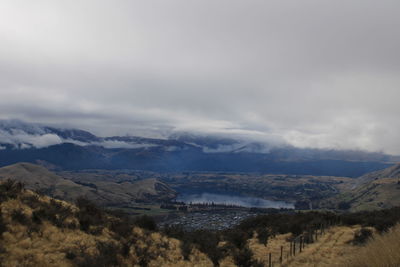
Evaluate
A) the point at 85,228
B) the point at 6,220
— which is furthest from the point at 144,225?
the point at 6,220

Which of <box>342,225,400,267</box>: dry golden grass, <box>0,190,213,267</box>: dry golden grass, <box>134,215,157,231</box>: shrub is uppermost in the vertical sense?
<box>342,225,400,267</box>: dry golden grass

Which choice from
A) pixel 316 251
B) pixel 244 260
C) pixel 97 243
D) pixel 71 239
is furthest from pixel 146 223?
pixel 316 251

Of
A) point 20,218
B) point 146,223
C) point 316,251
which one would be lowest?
point 316,251

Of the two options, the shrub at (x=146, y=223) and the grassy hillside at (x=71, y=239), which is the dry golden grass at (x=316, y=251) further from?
the shrub at (x=146, y=223)

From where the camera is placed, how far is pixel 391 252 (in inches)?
341

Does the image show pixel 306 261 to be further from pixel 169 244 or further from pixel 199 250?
pixel 169 244

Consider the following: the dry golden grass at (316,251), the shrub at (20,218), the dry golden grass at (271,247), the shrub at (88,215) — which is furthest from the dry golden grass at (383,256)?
the shrub at (20,218)

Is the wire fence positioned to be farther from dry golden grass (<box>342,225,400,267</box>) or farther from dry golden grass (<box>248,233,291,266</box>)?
dry golden grass (<box>342,225,400,267</box>)

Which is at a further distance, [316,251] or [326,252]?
[316,251]

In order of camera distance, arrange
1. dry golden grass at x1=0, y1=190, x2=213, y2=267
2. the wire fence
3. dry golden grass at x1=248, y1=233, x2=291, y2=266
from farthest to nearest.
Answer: dry golden grass at x1=248, y1=233, x2=291, y2=266
the wire fence
dry golden grass at x1=0, y1=190, x2=213, y2=267

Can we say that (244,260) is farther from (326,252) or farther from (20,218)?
(20,218)

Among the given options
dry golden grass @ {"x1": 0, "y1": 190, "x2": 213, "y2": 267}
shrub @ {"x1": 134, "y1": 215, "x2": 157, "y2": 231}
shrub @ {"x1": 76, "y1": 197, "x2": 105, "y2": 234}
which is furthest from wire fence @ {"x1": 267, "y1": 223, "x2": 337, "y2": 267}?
shrub @ {"x1": 76, "y1": 197, "x2": 105, "y2": 234}

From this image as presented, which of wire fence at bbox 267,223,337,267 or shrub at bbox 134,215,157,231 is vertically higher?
shrub at bbox 134,215,157,231

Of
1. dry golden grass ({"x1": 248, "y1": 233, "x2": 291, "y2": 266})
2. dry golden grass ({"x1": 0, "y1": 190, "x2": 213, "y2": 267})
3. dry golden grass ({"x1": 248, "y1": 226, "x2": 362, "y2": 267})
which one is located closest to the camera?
dry golden grass ({"x1": 0, "y1": 190, "x2": 213, "y2": 267})
